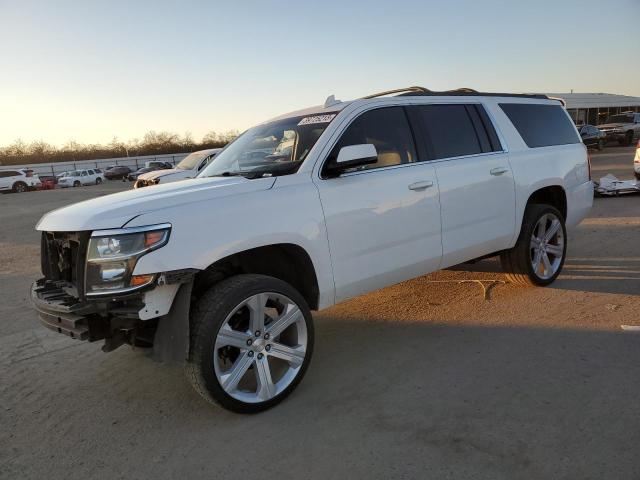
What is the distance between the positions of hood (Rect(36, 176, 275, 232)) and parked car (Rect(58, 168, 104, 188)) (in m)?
45.9

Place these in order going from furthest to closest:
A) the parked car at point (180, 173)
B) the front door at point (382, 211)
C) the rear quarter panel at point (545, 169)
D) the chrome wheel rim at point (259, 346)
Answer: the parked car at point (180, 173)
the rear quarter panel at point (545, 169)
the front door at point (382, 211)
the chrome wheel rim at point (259, 346)

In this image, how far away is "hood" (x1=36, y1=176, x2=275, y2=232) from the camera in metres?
2.83

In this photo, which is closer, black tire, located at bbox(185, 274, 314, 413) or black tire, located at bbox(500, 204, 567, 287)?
black tire, located at bbox(185, 274, 314, 413)

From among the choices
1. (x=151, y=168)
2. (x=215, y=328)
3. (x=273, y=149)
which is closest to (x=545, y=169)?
(x=273, y=149)

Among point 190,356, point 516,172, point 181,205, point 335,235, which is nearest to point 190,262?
point 181,205

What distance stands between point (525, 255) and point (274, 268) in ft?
9.23

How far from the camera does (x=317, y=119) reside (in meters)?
3.95

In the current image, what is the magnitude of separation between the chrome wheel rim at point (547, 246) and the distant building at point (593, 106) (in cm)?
4362

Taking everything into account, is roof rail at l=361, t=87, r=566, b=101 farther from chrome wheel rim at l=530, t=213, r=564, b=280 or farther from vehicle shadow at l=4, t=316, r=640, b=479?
vehicle shadow at l=4, t=316, r=640, b=479

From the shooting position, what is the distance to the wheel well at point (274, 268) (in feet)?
10.8

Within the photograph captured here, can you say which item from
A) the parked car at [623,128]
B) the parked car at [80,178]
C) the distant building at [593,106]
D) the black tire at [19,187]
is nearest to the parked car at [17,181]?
the black tire at [19,187]

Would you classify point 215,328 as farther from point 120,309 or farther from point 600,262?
point 600,262

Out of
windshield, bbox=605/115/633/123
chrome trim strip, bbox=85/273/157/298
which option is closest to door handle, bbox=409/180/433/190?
chrome trim strip, bbox=85/273/157/298

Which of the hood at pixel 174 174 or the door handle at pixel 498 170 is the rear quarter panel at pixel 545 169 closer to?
the door handle at pixel 498 170
